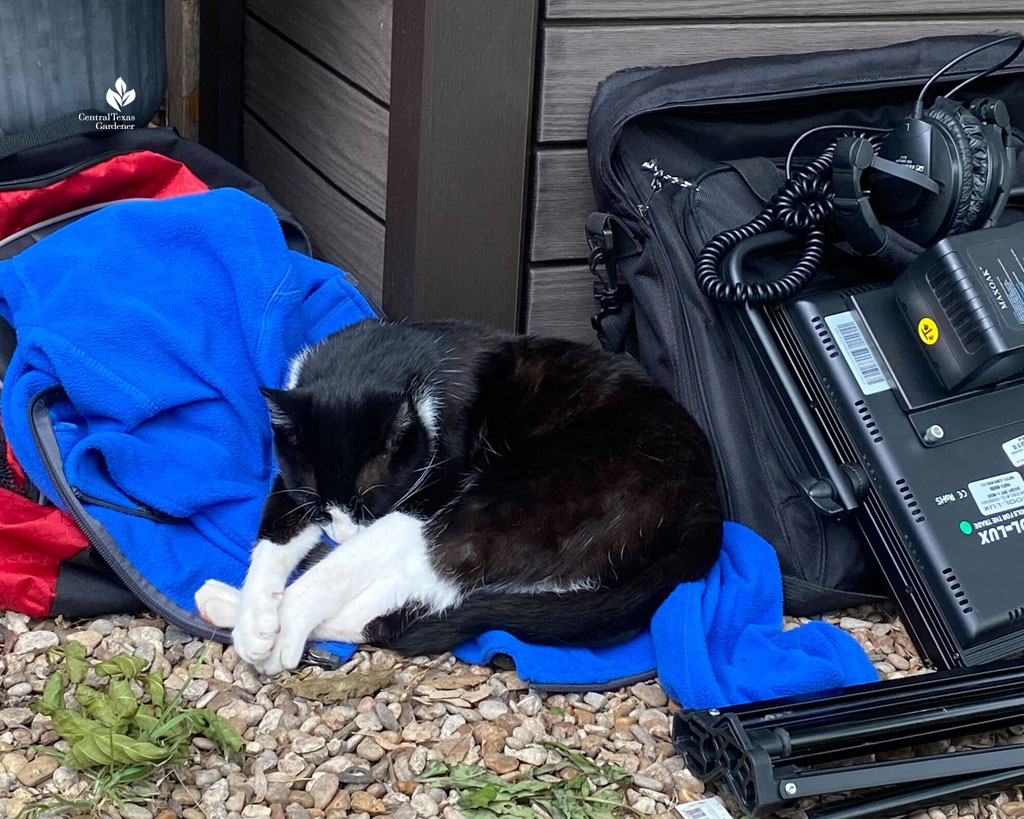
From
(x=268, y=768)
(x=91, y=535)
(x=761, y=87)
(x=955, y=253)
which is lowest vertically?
(x=268, y=768)

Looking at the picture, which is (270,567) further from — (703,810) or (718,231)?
(718,231)

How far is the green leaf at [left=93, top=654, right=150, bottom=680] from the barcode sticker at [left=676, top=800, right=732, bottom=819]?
0.82 meters

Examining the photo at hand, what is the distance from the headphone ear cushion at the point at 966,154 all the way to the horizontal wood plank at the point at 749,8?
0.46 metres

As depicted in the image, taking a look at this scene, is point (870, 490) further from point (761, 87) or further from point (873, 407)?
point (761, 87)

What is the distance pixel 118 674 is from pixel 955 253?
149 centimetres

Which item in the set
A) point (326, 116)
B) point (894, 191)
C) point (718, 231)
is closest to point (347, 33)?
point (326, 116)

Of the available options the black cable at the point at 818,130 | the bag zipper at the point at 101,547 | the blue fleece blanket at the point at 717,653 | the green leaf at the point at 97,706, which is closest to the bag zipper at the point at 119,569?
the bag zipper at the point at 101,547

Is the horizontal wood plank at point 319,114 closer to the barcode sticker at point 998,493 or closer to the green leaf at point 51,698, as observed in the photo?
the green leaf at point 51,698

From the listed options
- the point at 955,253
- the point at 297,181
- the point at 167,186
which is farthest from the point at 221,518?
the point at 955,253

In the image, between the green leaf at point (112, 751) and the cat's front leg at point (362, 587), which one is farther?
the cat's front leg at point (362, 587)

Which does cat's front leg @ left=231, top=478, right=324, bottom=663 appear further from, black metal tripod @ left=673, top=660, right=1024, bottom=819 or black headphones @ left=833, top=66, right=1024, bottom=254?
black headphones @ left=833, top=66, right=1024, bottom=254

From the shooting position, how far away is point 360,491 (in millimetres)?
1947

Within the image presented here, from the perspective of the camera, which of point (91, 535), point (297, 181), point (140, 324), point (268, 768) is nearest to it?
point (268, 768)

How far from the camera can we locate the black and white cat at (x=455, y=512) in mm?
1866
